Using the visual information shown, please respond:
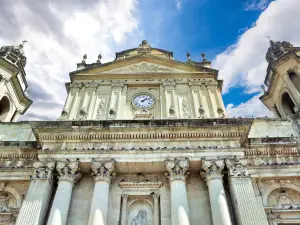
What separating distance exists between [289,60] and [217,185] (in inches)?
464

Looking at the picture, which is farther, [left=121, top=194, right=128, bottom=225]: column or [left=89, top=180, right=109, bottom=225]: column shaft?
[left=121, top=194, right=128, bottom=225]: column

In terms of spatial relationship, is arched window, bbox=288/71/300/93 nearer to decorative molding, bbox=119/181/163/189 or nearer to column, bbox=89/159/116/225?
decorative molding, bbox=119/181/163/189

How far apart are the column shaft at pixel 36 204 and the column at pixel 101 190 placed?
1.77 metres

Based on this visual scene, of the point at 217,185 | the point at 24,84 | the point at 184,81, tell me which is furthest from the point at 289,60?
the point at 24,84

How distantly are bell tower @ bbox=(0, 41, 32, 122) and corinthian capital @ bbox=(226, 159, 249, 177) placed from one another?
14.4 m

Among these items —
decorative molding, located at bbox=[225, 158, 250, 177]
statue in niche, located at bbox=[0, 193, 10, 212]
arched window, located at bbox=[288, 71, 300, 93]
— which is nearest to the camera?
decorative molding, located at bbox=[225, 158, 250, 177]

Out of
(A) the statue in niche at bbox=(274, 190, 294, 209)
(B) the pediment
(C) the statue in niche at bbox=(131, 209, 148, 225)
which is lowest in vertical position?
(C) the statue in niche at bbox=(131, 209, 148, 225)

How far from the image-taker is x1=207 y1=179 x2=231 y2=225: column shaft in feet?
33.2

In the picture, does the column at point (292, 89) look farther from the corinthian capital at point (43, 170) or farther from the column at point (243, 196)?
the corinthian capital at point (43, 170)

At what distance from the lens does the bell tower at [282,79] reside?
18531 millimetres

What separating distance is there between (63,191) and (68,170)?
0.87m

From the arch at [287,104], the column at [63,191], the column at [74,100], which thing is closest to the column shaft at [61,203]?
the column at [63,191]

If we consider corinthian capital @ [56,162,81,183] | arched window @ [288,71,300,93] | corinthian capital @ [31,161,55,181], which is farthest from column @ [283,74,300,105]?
corinthian capital @ [31,161,55,181]

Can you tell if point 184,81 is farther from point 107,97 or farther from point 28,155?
point 28,155
